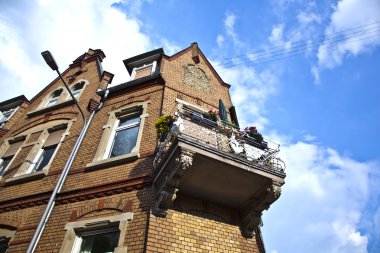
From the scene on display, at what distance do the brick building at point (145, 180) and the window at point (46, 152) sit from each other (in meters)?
0.05

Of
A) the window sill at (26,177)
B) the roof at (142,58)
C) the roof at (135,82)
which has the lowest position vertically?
the window sill at (26,177)

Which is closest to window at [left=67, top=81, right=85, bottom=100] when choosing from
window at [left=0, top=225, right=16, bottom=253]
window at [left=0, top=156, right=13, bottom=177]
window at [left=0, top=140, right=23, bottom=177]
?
window at [left=0, top=140, right=23, bottom=177]

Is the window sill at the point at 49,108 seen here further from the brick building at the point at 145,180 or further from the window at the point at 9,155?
the window at the point at 9,155

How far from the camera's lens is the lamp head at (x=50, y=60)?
9547mm

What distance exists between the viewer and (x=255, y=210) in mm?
7051

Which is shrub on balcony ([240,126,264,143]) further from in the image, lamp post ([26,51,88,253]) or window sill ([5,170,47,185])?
window sill ([5,170,47,185])

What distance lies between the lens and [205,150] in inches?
248

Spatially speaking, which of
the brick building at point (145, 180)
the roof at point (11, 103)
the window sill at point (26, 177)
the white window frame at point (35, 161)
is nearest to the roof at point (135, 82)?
the brick building at point (145, 180)

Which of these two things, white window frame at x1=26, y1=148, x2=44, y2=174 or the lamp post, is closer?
the lamp post

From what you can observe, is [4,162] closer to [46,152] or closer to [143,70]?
[46,152]

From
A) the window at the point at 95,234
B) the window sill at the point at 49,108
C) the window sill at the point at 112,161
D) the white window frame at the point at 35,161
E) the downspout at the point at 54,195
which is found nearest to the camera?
the window at the point at 95,234

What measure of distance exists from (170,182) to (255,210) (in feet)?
7.78

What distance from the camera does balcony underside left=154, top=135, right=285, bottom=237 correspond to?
246 inches

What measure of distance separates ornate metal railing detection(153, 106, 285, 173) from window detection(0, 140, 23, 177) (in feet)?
24.9
